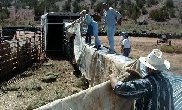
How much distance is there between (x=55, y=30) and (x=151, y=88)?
883 inches

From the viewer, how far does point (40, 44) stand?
24.1 metres

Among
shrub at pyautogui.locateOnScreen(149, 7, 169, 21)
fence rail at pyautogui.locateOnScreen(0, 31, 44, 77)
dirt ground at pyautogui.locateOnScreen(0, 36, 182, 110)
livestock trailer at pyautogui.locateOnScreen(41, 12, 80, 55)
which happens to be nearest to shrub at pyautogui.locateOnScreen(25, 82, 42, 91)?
dirt ground at pyautogui.locateOnScreen(0, 36, 182, 110)

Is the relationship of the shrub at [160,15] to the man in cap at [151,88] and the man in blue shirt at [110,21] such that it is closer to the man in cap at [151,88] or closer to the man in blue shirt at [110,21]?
the man in blue shirt at [110,21]

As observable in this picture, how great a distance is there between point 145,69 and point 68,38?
17.2 m

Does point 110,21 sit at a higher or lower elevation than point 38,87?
higher

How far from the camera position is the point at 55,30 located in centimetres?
2656

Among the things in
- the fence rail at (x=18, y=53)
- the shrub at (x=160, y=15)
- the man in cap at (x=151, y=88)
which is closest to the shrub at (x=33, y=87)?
the fence rail at (x=18, y=53)

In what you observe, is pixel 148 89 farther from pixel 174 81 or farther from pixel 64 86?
pixel 64 86

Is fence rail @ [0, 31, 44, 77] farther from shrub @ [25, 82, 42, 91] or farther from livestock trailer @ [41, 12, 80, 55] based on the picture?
shrub @ [25, 82, 42, 91]

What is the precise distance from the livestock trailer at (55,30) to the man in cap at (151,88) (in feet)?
68.1

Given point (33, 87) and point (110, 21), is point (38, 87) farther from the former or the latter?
point (110, 21)

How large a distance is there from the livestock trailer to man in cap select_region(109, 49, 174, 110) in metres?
20.8

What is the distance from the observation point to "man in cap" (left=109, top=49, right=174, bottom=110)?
4.30 meters

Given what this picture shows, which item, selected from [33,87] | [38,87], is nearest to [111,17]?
[38,87]
